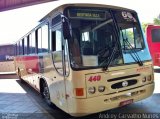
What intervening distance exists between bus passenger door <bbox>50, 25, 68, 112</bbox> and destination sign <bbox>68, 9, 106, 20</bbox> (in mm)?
→ 457

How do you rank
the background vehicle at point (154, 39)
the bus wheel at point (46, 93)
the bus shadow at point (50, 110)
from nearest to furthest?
1. the bus shadow at point (50, 110)
2. the bus wheel at point (46, 93)
3. the background vehicle at point (154, 39)

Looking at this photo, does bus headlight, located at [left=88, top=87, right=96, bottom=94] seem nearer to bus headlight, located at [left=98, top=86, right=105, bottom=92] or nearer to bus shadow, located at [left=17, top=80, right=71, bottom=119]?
bus headlight, located at [left=98, top=86, right=105, bottom=92]

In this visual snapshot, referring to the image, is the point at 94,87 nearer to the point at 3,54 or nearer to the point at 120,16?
the point at 120,16

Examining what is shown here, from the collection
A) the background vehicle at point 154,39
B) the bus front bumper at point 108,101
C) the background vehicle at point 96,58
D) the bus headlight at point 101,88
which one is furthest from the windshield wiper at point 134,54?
the background vehicle at point 154,39

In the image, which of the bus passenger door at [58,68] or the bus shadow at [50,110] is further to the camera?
Result: the bus shadow at [50,110]

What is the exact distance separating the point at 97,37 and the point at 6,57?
61.3 ft

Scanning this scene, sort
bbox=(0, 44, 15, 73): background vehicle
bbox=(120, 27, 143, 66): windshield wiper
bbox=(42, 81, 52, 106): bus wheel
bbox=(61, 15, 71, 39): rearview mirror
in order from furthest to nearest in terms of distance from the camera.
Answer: bbox=(0, 44, 15, 73): background vehicle, bbox=(42, 81, 52, 106): bus wheel, bbox=(120, 27, 143, 66): windshield wiper, bbox=(61, 15, 71, 39): rearview mirror

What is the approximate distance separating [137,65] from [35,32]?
3.63 m

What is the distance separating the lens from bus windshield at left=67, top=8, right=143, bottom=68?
14.8 ft

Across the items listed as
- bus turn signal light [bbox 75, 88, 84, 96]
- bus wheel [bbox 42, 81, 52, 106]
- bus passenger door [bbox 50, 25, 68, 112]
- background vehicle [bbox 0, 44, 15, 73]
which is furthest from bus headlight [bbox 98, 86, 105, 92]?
background vehicle [bbox 0, 44, 15, 73]

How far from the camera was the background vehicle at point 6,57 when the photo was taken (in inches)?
783

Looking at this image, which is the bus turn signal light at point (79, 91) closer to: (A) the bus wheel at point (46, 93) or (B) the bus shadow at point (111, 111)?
(B) the bus shadow at point (111, 111)

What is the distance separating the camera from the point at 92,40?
4.73 meters

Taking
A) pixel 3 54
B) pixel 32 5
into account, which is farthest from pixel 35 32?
pixel 3 54
